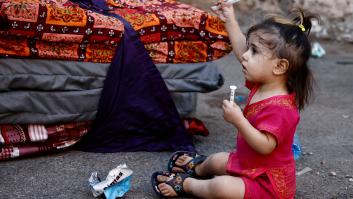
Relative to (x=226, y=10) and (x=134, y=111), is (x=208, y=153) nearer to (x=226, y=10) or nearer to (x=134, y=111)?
(x=134, y=111)

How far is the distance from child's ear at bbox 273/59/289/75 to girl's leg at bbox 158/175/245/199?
1.44 feet

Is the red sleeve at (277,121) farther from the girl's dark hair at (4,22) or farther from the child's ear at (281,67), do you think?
the girl's dark hair at (4,22)

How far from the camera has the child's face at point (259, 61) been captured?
2178 millimetres

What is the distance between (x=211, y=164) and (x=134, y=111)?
1.61 feet

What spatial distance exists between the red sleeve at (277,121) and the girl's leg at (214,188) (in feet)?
0.74

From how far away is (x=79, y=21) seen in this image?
8.18 feet

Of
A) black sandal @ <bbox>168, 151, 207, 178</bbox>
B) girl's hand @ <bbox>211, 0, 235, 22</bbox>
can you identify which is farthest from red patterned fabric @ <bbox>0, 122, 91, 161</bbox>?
girl's hand @ <bbox>211, 0, 235, 22</bbox>

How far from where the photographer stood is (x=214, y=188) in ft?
7.10

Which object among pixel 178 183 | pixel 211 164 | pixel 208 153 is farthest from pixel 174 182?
pixel 208 153

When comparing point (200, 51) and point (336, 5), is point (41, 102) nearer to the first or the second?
point (200, 51)

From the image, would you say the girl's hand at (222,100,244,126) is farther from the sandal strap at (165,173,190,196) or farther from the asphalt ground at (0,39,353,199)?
the asphalt ground at (0,39,353,199)

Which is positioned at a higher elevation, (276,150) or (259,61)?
(259,61)

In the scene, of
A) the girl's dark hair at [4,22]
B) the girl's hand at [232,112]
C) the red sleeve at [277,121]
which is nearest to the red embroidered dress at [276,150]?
the red sleeve at [277,121]

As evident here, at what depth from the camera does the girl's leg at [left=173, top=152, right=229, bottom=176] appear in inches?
93.0
